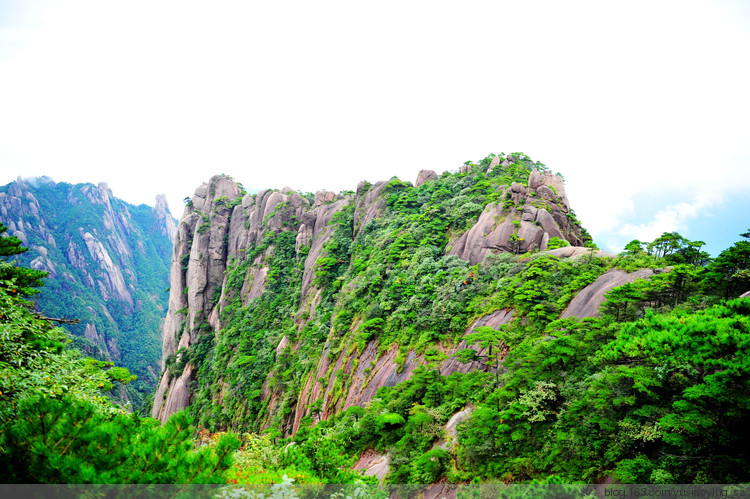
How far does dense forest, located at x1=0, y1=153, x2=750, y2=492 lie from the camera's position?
198 inches

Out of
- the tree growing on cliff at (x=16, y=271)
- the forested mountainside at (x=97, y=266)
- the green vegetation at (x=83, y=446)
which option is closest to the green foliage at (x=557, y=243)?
the green vegetation at (x=83, y=446)

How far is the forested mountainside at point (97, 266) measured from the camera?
76000 millimetres

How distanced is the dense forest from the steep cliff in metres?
0.20

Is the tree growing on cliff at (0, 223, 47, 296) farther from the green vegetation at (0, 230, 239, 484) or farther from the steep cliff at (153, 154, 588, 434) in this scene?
the steep cliff at (153, 154, 588, 434)

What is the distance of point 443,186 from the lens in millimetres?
32938

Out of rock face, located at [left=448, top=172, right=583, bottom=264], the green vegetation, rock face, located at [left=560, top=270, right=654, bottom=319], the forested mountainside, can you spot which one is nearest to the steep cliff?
rock face, located at [left=448, top=172, right=583, bottom=264]

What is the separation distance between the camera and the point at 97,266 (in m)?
95.2

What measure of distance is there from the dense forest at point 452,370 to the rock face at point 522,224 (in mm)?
134

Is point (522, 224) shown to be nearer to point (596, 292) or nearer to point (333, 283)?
point (596, 292)

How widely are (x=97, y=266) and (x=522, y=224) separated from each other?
363 feet

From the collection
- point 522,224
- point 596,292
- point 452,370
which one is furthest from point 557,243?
point 452,370

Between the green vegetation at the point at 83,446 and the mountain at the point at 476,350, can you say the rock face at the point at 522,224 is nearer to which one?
the mountain at the point at 476,350

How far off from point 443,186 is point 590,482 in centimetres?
2725

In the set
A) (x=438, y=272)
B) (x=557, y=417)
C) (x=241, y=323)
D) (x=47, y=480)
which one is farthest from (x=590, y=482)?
(x=241, y=323)
